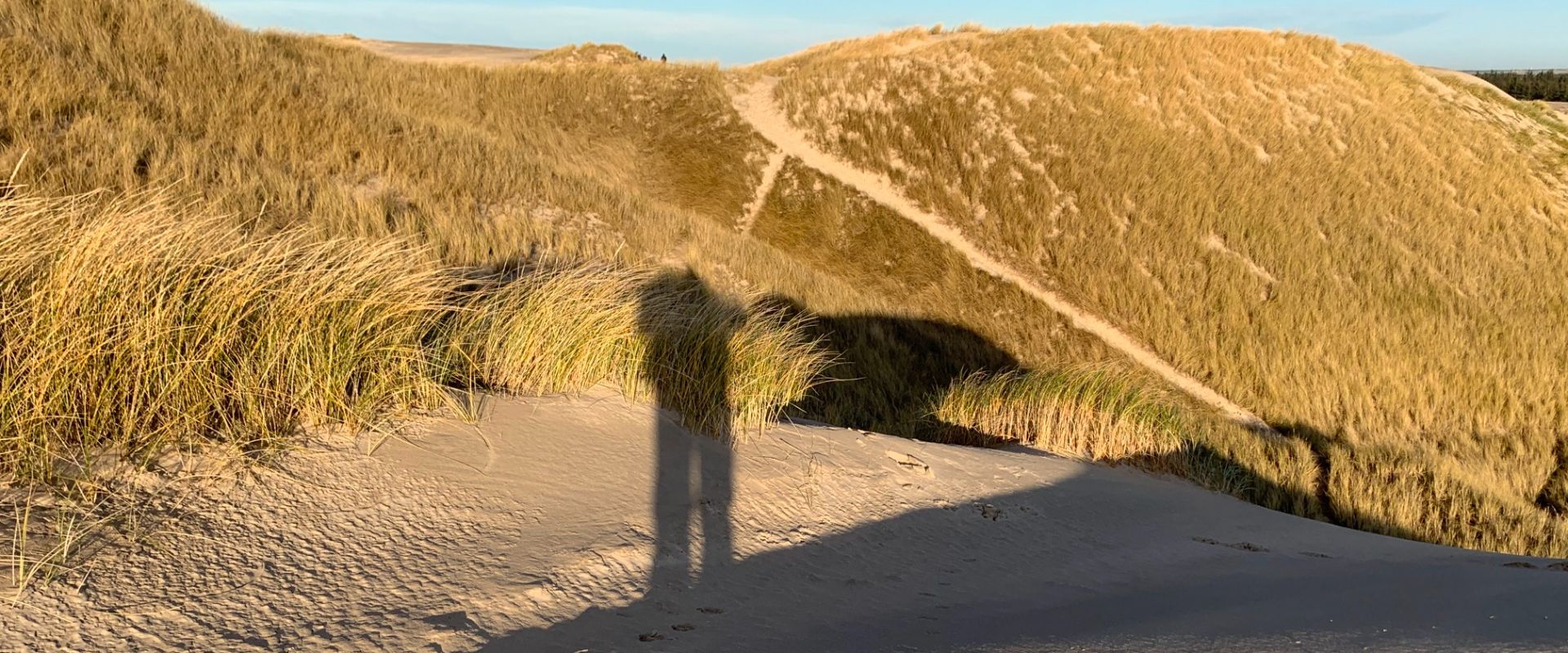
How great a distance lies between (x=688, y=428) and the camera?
4371 mm

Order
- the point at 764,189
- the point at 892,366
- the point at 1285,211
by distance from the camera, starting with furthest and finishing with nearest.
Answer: the point at 764,189 → the point at 1285,211 → the point at 892,366

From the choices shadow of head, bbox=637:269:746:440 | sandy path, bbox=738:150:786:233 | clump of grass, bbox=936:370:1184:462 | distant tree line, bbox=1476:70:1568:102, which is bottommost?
clump of grass, bbox=936:370:1184:462

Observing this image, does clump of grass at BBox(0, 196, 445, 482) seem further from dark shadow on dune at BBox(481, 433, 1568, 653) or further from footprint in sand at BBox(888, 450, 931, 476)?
footprint in sand at BBox(888, 450, 931, 476)

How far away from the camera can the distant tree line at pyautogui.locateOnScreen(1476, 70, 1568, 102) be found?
35031 mm

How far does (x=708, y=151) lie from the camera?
17594 mm

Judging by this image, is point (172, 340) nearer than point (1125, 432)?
Yes

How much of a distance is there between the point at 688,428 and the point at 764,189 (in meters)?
12.8

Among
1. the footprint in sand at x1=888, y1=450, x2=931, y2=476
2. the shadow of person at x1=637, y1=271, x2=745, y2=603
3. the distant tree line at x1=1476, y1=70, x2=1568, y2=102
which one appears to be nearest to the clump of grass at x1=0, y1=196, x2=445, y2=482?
the shadow of person at x1=637, y1=271, x2=745, y2=603

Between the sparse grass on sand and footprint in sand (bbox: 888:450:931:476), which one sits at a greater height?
the sparse grass on sand

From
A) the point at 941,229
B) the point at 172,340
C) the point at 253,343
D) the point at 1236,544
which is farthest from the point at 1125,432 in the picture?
the point at 941,229

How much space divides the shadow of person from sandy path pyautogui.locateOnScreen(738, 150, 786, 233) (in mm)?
9757

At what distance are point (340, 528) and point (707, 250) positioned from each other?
8.33 meters

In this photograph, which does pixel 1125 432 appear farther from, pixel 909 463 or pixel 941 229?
pixel 941 229

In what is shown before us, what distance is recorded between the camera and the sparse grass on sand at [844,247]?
361cm
